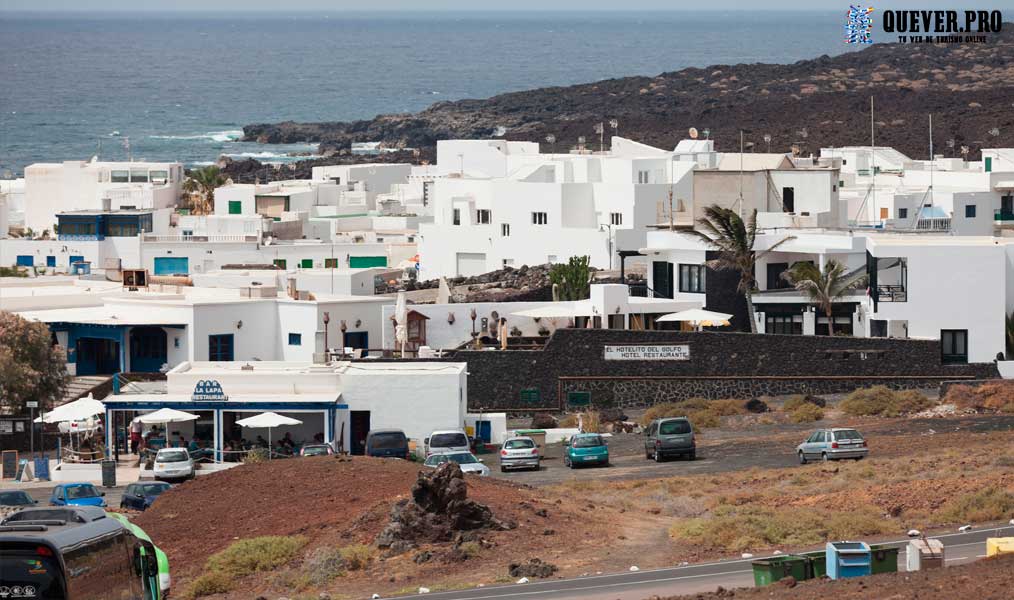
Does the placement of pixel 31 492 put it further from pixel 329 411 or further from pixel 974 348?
pixel 974 348

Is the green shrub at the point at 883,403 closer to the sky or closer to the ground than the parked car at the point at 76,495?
closer to the sky

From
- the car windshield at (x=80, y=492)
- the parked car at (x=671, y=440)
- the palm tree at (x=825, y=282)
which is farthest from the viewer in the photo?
the palm tree at (x=825, y=282)

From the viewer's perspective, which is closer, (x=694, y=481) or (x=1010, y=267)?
(x=694, y=481)

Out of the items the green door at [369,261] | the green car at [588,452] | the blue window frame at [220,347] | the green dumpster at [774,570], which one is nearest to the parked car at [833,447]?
the green car at [588,452]

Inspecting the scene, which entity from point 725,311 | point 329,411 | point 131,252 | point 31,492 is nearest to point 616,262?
point 725,311

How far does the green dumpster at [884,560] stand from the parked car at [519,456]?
61.0ft

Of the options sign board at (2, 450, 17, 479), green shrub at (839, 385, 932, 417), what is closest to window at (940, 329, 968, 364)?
green shrub at (839, 385, 932, 417)

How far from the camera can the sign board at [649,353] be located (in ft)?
177

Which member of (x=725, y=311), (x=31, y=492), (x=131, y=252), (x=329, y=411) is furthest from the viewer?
(x=131, y=252)

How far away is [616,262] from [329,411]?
2743 cm

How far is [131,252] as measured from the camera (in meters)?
82.3

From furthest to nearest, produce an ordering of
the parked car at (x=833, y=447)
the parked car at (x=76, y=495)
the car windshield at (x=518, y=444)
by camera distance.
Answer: the car windshield at (x=518, y=444)
the parked car at (x=833, y=447)
the parked car at (x=76, y=495)

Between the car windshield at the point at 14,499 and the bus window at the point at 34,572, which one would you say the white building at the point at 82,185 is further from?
the bus window at the point at 34,572

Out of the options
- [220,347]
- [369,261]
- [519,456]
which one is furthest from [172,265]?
[519,456]
